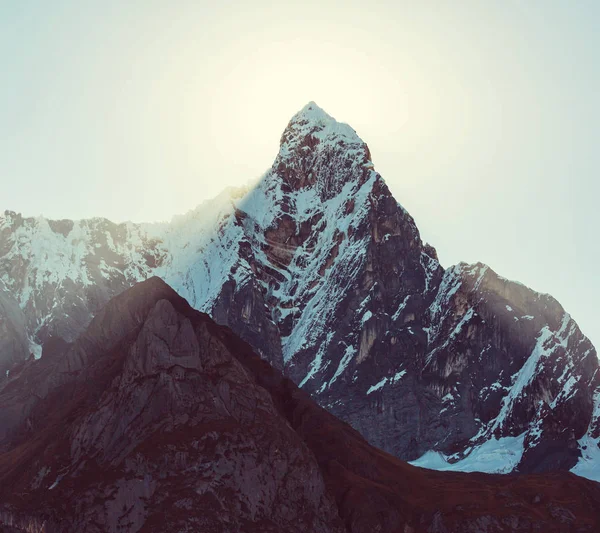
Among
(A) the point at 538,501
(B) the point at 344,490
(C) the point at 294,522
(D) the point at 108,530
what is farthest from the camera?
(A) the point at 538,501

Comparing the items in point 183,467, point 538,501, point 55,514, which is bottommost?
point 55,514

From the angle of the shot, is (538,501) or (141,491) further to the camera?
(538,501)

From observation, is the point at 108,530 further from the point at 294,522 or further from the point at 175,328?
the point at 175,328

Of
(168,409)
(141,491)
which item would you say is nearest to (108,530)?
(141,491)

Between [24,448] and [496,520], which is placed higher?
[496,520]

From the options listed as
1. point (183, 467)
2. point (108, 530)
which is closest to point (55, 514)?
point (108, 530)

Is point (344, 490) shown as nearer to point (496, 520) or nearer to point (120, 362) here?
point (496, 520)

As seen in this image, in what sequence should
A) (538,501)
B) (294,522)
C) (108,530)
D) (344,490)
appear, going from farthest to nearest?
1. (538,501)
2. (344,490)
3. (294,522)
4. (108,530)
